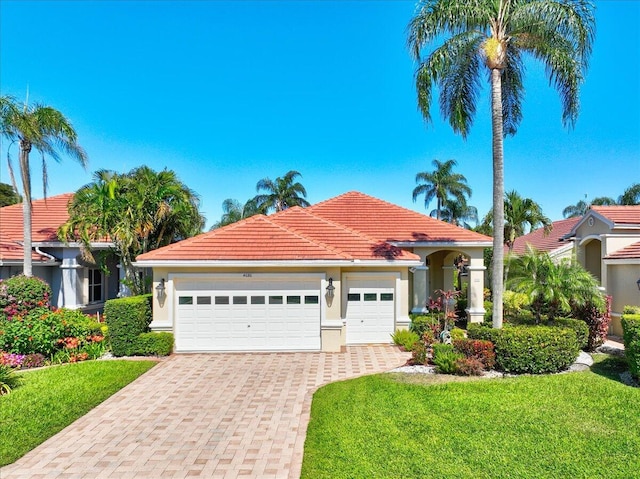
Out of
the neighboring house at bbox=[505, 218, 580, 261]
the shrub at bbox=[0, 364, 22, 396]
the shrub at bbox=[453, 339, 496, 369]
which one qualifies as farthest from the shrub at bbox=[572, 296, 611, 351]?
the shrub at bbox=[0, 364, 22, 396]

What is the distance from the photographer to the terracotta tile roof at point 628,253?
14.8m

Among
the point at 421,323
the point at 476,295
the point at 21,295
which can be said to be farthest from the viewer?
the point at 476,295

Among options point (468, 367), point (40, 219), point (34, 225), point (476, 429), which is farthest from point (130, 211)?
point (476, 429)

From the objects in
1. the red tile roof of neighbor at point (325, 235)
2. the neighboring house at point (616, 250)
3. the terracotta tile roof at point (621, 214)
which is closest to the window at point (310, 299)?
the red tile roof of neighbor at point (325, 235)

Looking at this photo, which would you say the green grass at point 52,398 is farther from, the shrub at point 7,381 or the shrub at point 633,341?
the shrub at point 633,341

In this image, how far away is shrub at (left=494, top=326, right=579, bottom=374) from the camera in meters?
10.4

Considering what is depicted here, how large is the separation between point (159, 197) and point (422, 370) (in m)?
11.9

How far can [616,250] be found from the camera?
16.2 meters

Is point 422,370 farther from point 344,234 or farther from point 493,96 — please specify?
point 493,96

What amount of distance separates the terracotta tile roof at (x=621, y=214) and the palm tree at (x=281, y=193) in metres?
23.7

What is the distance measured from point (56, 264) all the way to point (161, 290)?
25.3 ft

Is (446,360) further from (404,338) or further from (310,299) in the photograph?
(310,299)

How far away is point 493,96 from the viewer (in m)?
11.8

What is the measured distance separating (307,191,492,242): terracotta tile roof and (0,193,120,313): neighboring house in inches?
441
